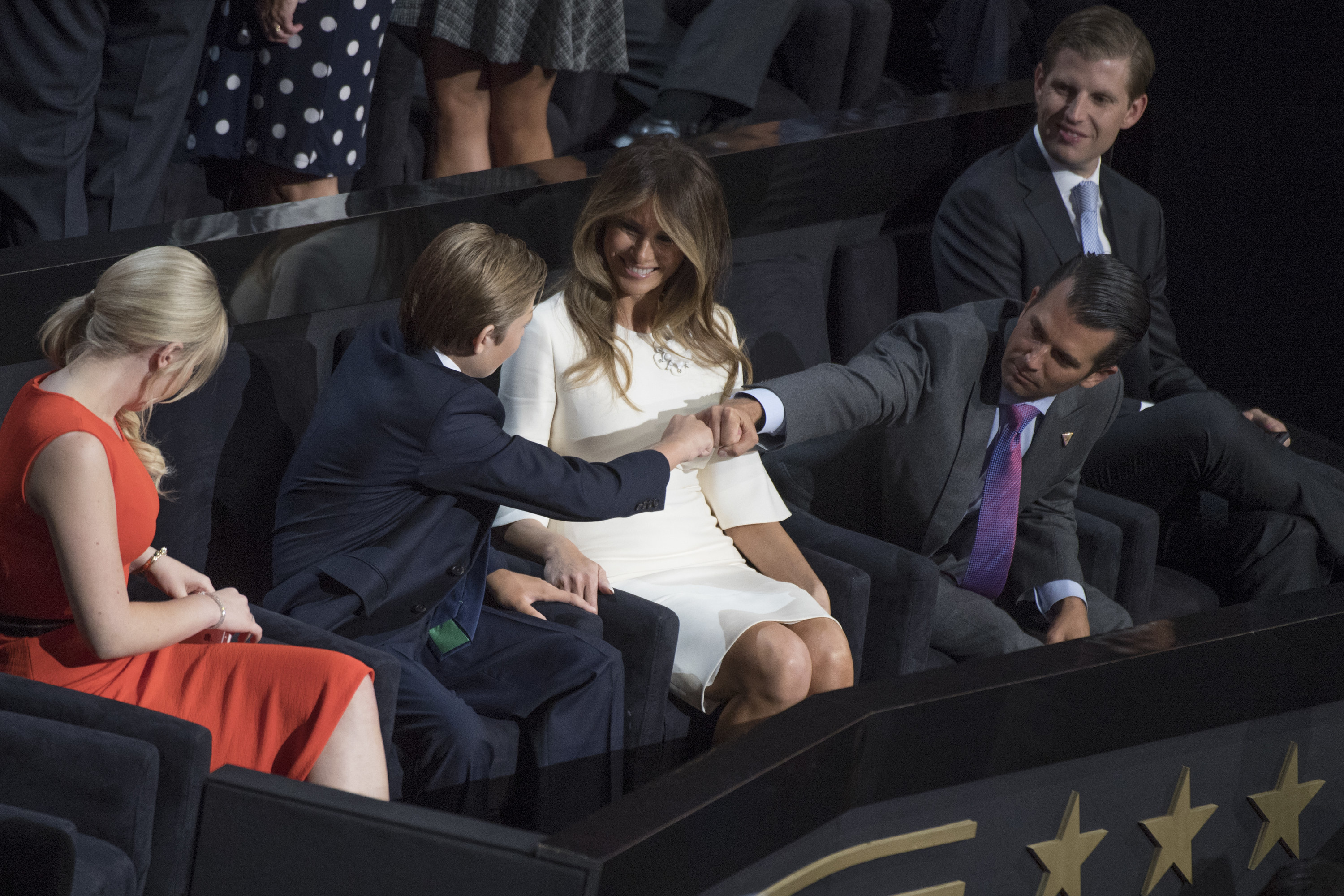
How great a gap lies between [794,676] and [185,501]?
1.00 metres

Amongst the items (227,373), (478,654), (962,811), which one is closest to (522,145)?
(227,373)

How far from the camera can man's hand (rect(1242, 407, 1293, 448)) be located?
3.35 meters

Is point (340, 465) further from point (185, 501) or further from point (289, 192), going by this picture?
point (289, 192)

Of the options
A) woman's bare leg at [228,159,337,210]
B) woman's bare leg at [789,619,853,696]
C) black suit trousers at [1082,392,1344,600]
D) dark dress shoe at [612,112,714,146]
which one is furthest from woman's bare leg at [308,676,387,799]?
dark dress shoe at [612,112,714,146]

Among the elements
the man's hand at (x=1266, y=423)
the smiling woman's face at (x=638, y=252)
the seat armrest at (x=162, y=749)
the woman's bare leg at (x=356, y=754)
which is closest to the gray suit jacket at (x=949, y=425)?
the smiling woman's face at (x=638, y=252)

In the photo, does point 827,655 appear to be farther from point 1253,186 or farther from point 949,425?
point 1253,186

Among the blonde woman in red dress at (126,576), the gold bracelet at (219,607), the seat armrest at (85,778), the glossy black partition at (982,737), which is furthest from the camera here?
the gold bracelet at (219,607)

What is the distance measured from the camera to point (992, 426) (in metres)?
2.75

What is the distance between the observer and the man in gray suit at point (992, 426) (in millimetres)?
2572

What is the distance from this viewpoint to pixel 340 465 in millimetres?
2145

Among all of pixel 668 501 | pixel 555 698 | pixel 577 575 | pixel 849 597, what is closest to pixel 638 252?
pixel 668 501

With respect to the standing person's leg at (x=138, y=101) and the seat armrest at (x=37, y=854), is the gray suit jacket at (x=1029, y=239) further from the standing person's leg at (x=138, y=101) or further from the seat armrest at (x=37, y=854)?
the seat armrest at (x=37, y=854)

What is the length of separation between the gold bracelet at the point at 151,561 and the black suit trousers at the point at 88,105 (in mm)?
867

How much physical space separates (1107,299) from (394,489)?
4.23 feet
